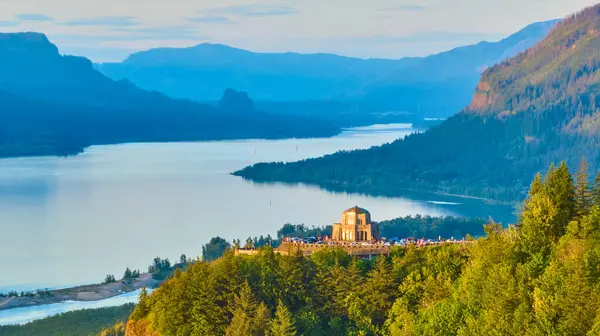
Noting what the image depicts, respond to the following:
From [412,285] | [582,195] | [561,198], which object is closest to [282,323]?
[412,285]

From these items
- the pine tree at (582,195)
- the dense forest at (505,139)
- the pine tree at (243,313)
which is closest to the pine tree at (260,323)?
the pine tree at (243,313)

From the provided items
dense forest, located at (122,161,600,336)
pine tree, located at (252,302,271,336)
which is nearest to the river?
dense forest, located at (122,161,600,336)

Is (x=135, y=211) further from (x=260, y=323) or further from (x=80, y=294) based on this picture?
(x=260, y=323)

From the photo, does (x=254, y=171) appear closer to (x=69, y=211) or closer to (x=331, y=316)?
(x=69, y=211)

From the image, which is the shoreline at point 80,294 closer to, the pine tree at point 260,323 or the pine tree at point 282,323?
the pine tree at point 260,323

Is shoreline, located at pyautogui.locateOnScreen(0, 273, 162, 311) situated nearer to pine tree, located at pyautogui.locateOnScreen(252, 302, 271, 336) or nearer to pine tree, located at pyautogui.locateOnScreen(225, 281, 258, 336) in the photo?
pine tree, located at pyautogui.locateOnScreen(225, 281, 258, 336)

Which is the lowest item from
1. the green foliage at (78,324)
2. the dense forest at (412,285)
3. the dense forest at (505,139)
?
the green foliage at (78,324)

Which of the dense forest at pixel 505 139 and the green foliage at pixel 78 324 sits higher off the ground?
the dense forest at pixel 505 139
